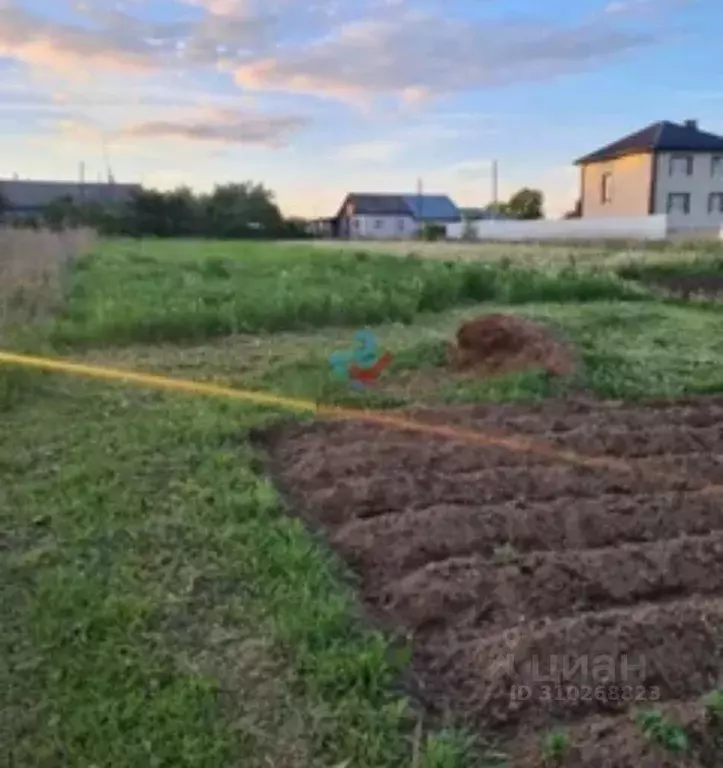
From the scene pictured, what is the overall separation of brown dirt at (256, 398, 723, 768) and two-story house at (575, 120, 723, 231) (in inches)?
1311

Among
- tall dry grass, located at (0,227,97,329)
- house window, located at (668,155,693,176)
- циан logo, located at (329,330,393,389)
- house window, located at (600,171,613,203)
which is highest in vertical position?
house window, located at (668,155,693,176)

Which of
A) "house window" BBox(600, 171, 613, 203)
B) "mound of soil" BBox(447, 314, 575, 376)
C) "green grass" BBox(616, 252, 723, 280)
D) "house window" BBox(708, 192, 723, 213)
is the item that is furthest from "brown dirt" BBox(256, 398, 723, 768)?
"house window" BBox(708, 192, 723, 213)

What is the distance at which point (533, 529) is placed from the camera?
336 centimetres

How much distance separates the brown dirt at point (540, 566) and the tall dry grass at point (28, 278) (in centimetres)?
412

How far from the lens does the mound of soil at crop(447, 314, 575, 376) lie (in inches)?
250

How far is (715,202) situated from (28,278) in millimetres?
33952

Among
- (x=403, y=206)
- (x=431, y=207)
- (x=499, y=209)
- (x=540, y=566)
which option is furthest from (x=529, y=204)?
(x=540, y=566)

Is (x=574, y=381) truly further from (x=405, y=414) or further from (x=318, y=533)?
(x=318, y=533)

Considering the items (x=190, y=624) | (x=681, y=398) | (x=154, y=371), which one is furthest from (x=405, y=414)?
(x=190, y=624)

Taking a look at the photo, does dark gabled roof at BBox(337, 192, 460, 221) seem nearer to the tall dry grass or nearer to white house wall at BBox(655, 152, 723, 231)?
white house wall at BBox(655, 152, 723, 231)

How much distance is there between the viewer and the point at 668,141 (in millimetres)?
35719

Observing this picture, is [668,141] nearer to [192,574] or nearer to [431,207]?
[431,207]

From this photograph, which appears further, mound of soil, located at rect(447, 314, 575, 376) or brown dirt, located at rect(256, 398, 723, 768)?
mound of soil, located at rect(447, 314, 575, 376)

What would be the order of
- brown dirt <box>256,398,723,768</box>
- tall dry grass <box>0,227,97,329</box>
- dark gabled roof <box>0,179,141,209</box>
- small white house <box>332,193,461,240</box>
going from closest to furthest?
brown dirt <box>256,398,723,768</box> < tall dry grass <box>0,227,97,329</box> < dark gabled roof <box>0,179,141,209</box> < small white house <box>332,193,461,240</box>
